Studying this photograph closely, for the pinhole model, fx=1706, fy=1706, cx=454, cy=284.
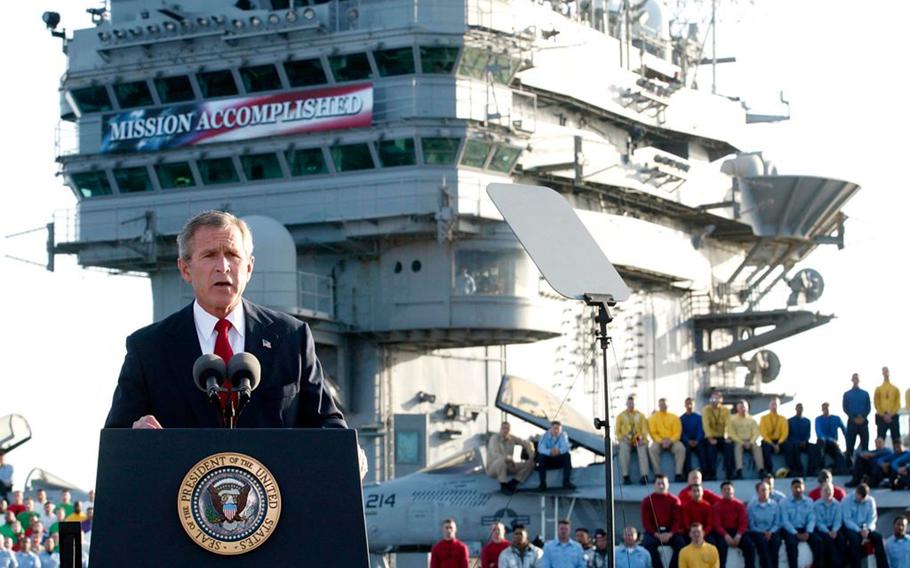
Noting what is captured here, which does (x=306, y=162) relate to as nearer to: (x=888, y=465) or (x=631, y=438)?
(x=631, y=438)

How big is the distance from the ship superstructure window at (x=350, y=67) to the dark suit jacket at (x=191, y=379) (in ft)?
104

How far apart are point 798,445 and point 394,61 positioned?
14.4 metres

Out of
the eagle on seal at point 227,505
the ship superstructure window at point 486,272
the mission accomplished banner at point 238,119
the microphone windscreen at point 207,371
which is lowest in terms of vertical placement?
the eagle on seal at point 227,505

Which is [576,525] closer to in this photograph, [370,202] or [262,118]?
[370,202]

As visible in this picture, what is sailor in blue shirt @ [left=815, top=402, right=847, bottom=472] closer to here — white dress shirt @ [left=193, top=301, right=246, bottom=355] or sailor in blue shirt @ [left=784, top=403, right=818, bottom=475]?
sailor in blue shirt @ [left=784, top=403, right=818, bottom=475]

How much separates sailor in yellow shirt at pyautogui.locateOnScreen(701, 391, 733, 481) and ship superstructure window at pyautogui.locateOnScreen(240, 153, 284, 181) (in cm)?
1422

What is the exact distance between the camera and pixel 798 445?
25.7 m

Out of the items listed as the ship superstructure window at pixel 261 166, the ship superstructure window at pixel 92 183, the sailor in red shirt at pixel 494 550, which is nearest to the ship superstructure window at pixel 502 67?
the ship superstructure window at pixel 261 166

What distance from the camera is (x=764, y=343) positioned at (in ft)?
152

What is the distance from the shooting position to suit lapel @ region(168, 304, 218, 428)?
16.0 feet

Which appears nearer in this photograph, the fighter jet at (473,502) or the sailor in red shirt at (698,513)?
the sailor in red shirt at (698,513)

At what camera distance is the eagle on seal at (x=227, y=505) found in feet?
13.6

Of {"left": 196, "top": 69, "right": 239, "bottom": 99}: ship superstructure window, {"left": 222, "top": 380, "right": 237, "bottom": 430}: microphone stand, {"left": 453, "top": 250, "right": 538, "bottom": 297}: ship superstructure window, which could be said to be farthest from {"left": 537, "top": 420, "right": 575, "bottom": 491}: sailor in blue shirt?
{"left": 222, "top": 380, "right": 237, "bottom": 430}: microphone stand

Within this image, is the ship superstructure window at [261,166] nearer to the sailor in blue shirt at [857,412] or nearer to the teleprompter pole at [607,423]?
the sailor in blue shirt at [857,412]
